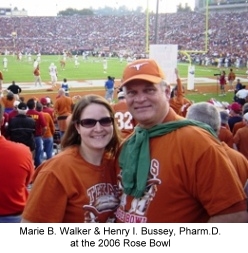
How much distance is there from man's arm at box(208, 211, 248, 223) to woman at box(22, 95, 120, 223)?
0.41 meters

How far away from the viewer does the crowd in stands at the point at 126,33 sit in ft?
78.0

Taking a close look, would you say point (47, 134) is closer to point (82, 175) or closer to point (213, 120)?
point (213, 120)

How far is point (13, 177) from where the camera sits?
2246 mm

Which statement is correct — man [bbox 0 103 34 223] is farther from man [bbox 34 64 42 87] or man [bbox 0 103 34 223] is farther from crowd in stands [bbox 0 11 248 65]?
crowd in stands [bbox 0 11 248 65]

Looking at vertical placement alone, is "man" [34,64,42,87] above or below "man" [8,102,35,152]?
below

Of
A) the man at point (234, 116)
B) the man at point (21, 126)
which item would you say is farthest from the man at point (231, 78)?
the man at point (21, 126)

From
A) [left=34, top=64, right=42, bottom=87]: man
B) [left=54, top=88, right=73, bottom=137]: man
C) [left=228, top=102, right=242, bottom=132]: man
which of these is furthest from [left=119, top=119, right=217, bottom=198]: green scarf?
[left=34, top=64, right=42, bottom=87]: man

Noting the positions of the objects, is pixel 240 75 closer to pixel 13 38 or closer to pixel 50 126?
pixel 50 126

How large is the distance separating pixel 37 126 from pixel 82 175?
145 inches

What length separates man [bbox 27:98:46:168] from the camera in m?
5.14

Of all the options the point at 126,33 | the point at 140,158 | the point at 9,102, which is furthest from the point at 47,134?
the point at 126,33

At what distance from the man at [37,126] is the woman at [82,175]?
3.44m
